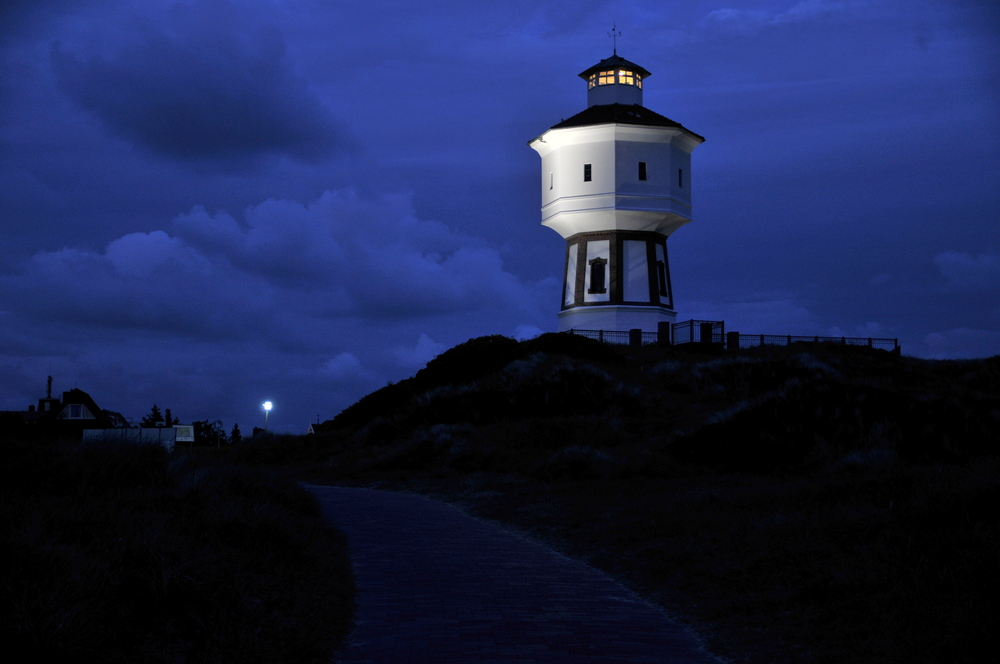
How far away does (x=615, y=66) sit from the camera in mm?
53062

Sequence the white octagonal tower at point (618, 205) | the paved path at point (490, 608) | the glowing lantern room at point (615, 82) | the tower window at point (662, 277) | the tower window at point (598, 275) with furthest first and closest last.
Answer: the glowing lantern room at point (615, 82) < the tower window at point (662, 277) < the tower window at point (598, 275) < the white octagonal tower at point (618, 205) < the paved path at point (490, 608)

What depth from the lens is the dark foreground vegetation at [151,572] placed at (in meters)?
6.39

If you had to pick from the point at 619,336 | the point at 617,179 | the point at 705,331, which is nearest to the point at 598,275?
the point at 619,336

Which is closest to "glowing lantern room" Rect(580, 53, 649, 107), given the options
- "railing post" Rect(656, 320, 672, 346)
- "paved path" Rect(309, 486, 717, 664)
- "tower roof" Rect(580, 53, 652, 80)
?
"tower roof" Rect(580, 53, 652, 80)

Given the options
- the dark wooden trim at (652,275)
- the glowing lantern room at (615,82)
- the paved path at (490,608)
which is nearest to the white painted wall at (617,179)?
the dark wooden trim at (652,275)

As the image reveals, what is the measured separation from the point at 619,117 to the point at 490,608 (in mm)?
44055

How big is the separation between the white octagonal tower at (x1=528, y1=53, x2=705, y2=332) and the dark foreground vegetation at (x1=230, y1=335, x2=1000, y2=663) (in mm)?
8872

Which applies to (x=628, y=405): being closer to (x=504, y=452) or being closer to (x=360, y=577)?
(x=504, y=452)

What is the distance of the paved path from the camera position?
23.8 feet

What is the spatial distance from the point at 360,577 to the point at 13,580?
4190 mm

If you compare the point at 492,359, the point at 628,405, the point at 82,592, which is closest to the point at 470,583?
the point at 82,592

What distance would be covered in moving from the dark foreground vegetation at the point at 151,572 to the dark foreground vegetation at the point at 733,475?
11.9 ft

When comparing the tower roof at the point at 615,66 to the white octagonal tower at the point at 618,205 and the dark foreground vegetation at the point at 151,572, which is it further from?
the dark foreground vegetation at the point at 151,572

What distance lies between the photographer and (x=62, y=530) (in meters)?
8.20
